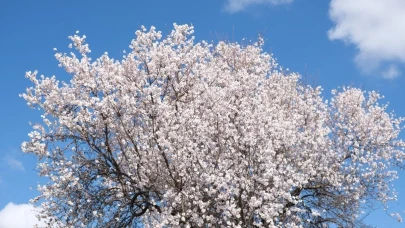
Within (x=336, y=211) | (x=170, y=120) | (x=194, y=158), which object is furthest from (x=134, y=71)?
(x=336, y=211)

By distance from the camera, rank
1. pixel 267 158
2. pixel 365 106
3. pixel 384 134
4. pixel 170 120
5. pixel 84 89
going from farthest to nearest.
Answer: pixel 365 106 → pixel 384 134 → pixel 84 89 → pixel 170 120 → pixel 267 158

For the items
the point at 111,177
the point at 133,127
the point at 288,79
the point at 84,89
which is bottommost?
the point at 111,177

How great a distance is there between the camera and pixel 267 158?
17.0m

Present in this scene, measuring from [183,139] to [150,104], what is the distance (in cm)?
223

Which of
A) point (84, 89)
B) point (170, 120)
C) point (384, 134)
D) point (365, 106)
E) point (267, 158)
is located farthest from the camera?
point (365, 106)

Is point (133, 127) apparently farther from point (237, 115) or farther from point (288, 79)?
point (288, 79)

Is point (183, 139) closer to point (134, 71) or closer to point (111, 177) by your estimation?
point (111, 177)

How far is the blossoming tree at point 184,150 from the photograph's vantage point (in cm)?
1691

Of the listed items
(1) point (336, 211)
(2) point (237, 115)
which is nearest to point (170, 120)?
(2) point (237, 115)

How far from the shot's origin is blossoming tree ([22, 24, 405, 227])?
55.5ft

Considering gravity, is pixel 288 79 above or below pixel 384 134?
above

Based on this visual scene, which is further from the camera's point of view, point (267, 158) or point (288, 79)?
point (288, 79)

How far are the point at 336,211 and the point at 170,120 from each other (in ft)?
26.6

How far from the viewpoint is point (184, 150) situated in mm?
17203
